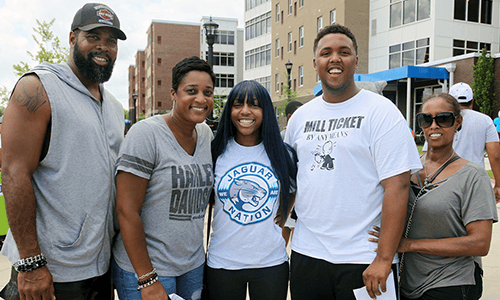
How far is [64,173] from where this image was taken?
230 cm

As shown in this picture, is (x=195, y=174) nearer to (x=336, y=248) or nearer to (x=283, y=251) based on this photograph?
(x=283, y=251)

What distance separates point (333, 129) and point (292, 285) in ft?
3.83

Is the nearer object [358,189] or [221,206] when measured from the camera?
[358,189]

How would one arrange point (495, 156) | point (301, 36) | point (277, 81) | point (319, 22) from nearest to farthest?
point (495, 156)
point (319, 22)
point (301, 36)
point (277, 81)

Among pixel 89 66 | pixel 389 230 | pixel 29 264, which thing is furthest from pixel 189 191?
pixel 389 230

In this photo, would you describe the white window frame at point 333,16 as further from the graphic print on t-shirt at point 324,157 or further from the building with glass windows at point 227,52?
the graphic print on t-shirt at point 324,157

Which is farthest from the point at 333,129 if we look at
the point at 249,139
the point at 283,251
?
the point at 283,251

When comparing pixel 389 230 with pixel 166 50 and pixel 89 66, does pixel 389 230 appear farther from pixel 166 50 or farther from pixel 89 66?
pixel 166 50

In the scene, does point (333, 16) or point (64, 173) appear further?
point (333, 16)

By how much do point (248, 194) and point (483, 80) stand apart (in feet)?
74.2

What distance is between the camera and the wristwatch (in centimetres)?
215

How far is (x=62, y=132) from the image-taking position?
7.55ft

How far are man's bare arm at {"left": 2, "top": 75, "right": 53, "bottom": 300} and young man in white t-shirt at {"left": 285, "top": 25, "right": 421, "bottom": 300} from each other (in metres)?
1.68

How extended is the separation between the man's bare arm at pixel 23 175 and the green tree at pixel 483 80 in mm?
23087
